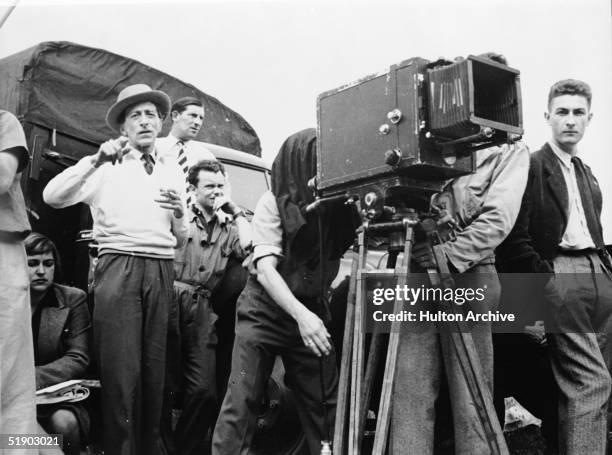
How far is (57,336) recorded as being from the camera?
3.27 metres

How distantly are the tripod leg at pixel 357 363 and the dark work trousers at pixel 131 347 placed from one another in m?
1.06

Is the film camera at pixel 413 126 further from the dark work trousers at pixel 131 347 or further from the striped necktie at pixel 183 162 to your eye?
the striped necktie at pixel 183 162

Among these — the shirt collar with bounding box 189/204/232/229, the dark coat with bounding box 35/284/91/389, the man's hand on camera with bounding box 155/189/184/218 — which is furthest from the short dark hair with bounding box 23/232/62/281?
the shirt collar with bounding box 189/204/232/229

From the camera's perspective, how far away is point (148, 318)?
312 cm

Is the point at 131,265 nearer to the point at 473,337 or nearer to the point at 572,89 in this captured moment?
the point at 473,337

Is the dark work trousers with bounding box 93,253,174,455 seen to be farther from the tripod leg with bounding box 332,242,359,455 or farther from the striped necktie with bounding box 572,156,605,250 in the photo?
the striped necktie with bounding box 572,156,605,250

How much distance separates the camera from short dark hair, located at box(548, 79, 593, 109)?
126 inches

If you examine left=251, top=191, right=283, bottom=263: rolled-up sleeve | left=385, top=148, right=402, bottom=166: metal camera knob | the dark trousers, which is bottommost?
the dark trousers

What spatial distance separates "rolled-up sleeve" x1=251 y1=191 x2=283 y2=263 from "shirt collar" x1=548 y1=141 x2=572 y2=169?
1.25m

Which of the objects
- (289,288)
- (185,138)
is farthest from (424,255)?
(185,138)

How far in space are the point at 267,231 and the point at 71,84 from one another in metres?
2.29

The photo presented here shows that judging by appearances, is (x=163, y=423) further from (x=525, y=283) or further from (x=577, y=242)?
(x=577, y=242)

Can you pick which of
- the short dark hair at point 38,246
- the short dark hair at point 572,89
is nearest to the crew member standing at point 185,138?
the short dark hair at point 38,246

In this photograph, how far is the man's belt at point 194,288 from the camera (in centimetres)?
362
